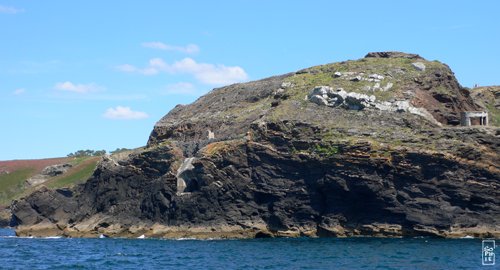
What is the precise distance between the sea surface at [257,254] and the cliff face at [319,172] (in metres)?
3.71

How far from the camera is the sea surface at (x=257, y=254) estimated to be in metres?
52.5

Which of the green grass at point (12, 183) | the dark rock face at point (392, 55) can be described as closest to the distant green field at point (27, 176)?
the green grass at point (12, 183)

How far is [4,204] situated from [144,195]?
71.9 meters

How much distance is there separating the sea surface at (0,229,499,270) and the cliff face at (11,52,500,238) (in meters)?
3.71

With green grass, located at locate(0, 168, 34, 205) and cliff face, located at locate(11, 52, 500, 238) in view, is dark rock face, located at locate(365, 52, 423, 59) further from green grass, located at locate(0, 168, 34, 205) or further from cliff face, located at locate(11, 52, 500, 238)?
green grass, located at locate(0, 168, 34, 205)

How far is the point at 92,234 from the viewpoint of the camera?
91.1 meters

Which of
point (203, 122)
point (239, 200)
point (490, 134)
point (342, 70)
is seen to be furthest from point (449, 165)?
point (203, 122)

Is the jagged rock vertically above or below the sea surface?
above

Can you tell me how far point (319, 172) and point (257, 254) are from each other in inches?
777

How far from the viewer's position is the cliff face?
7394cm

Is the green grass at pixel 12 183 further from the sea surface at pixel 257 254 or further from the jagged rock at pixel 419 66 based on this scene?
the jagged rock at pixel 419 66

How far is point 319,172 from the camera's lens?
78.1 m

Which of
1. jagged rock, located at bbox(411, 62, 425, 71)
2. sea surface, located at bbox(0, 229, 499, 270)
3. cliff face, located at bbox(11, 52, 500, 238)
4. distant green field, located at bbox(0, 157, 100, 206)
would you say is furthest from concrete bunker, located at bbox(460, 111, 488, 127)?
distant green field, located at bbox(0, 157, 100, 206)

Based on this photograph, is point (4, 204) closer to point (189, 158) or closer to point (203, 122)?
point (203, 122)
